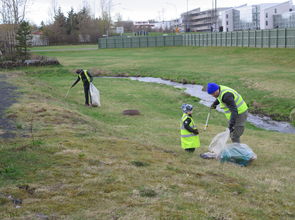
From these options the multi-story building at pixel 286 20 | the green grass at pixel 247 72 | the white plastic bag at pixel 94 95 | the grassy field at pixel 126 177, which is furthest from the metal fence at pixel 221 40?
the grassy field at pixel 126 177

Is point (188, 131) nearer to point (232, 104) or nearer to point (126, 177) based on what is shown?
point (232, 104)

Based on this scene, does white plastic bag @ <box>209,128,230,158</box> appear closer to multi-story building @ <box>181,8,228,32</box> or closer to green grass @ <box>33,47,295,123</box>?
green grass @ <box>33,47,295,123</box>

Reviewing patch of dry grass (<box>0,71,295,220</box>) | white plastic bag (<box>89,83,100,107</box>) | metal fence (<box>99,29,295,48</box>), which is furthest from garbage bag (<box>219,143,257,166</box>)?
metal fence (<box>99,29,295,48</box>)

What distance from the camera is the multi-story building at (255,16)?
8194 cm

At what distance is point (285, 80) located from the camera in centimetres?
2659

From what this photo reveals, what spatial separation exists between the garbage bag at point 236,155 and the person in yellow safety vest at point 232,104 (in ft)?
1.10

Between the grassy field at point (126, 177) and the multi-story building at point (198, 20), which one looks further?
the multi-story building at point (198, 20)

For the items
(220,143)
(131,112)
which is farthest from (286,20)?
(220,143)

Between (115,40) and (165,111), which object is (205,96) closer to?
(165,111)

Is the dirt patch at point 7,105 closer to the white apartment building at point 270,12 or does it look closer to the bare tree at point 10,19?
the bare tree at point 10,19

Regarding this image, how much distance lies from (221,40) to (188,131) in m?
49.4

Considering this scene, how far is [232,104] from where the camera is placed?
357 inches

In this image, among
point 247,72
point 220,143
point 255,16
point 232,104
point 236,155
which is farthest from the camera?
point 255,16

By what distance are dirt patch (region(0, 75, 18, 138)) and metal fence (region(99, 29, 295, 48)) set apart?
1246 inches
